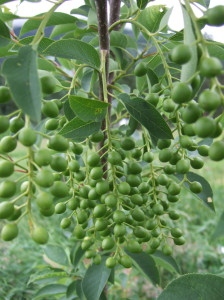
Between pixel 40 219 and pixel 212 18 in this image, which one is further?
pixel 40 219

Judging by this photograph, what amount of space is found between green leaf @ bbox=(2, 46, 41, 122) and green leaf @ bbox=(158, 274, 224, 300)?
484 millimetres

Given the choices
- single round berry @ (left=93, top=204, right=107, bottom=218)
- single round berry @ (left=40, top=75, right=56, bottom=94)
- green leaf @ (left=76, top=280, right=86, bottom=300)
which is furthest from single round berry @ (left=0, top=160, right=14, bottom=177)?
green leaf @ (left=76, top=280, right=86, bottom=300)

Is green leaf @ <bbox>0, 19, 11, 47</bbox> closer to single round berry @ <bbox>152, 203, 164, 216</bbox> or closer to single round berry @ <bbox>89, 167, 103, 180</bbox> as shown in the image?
single round berry @ <bbox>89, 167, 103, 180</bbox>

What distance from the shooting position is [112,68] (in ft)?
3.53

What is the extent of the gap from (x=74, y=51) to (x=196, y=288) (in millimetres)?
617

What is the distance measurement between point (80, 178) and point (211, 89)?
1.54 feet

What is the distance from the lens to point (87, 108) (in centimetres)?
69

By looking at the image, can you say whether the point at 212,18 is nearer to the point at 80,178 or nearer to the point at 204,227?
the point at 80,178

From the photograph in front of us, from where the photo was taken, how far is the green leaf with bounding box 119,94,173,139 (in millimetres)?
692

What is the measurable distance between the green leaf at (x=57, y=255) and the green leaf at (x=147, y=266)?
1.62 feet

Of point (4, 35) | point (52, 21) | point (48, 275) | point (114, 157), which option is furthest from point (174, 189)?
point (48, 275)

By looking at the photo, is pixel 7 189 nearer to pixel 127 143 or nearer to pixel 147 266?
pixel 127 143

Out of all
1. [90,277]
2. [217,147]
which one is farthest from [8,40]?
[90,277]

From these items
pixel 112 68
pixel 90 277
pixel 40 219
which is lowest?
pixel 40 219
